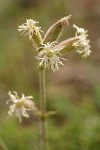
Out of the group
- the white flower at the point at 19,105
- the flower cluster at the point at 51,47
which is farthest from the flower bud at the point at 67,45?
the white flower at the point at 19,105

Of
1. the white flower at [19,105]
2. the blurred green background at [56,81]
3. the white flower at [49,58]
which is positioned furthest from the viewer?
the blurred green background at [56,81]

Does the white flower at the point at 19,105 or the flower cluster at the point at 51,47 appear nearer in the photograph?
the flower cluster at the point at 51,47

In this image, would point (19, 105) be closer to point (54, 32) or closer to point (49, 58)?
point (49, 58)

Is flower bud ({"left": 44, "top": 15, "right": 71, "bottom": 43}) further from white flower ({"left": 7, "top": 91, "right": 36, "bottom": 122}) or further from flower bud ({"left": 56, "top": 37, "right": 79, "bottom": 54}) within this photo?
white flower ({"left": 7, "top": 91, "right": 36, "bottom": 122})

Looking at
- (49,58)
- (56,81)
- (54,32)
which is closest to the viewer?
(49,58)

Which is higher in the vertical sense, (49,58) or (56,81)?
(56,81)

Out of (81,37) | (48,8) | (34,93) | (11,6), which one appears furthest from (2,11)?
(81,37)

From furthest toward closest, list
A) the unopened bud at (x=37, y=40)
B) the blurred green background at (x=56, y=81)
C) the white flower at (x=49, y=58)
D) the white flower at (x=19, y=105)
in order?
1. the blurred green background at (x=56, y=81)
2. the white flower at (x=19, y=105)
3. the unopened bud at (x=37, y=40)
4. the white flower at (x=49, y=58)

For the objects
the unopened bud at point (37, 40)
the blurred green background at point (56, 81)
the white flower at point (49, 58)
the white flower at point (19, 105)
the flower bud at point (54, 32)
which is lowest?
the white flower at point (19, 105)

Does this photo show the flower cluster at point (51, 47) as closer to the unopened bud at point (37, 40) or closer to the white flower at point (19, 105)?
the unopened bud at point (37, 40)

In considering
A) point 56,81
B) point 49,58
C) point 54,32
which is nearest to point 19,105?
point 49,58
